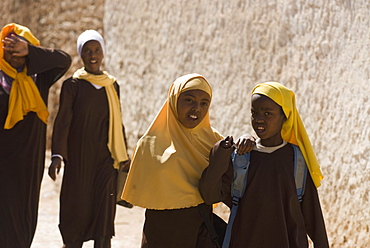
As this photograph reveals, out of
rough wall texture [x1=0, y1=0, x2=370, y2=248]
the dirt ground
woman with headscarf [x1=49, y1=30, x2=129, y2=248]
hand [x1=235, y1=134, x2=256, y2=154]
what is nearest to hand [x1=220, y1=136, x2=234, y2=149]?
A: hand [x1=235, y1=134, x2=256, y2=154]

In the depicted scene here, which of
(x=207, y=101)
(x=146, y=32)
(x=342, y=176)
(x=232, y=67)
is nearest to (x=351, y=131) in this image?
(x=342, y=176)

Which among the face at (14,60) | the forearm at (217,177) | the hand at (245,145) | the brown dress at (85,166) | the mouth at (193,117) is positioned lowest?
the brown dress at (85,166)

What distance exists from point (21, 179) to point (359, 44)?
2932 millimetres

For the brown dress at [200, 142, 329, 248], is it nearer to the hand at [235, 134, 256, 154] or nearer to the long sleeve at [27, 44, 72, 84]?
the hand at [235, 134, 256, 154]

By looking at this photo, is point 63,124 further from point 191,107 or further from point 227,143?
point 227,143

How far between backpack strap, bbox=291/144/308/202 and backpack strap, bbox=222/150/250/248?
235mm

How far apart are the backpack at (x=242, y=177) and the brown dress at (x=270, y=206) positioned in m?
0.02

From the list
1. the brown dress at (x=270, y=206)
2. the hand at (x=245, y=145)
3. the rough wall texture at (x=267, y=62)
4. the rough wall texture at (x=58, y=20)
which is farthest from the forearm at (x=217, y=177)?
the rough wall texture at (x=58, y=20)

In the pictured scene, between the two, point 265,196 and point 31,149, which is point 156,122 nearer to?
point 265,196

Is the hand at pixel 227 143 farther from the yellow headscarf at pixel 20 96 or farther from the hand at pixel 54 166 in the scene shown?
the yellow headscarf at pixel 20 96

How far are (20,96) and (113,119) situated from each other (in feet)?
2.40

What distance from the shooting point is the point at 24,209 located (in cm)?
496

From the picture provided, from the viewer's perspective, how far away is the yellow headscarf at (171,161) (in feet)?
11.0

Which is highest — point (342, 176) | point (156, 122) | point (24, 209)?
point (156, 122)
